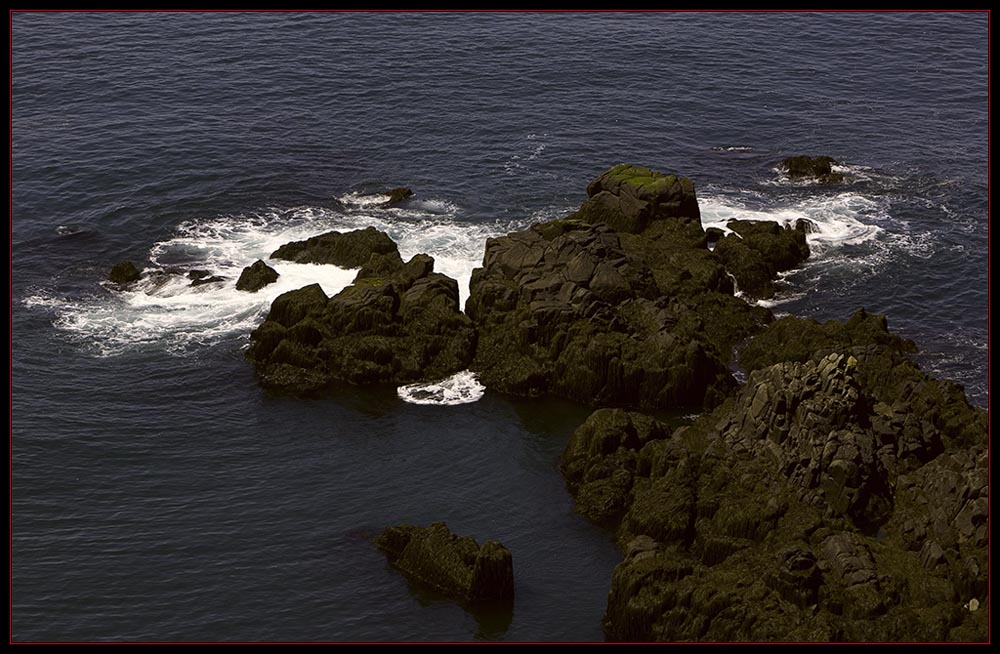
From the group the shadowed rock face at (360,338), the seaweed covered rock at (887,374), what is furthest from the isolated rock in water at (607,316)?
the seaweed covered rock at (887,374)

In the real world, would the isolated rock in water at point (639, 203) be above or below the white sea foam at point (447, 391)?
above

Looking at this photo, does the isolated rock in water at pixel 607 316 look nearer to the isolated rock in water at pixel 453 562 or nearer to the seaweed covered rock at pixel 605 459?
the seaweed covered rock at pixel 605 459

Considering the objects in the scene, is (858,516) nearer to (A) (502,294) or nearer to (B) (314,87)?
(A) (502,294)

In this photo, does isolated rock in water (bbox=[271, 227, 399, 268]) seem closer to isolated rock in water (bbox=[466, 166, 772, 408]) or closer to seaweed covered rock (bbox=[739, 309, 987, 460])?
isolated rock in water (bbox=[466, 166, 772, 408])

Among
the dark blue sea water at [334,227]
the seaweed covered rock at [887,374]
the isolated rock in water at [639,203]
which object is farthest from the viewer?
the isolated rock in water at [639,203]

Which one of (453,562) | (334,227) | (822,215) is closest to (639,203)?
(822,215)

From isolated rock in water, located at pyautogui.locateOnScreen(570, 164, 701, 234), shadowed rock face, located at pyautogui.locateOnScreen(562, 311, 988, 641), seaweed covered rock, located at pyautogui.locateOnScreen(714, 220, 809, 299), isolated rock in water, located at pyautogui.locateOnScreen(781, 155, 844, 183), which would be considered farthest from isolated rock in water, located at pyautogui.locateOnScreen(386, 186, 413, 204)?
shadowed rock face, located at pyautogui.locateOnScreen(562, 311, 988, 641)
